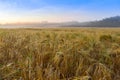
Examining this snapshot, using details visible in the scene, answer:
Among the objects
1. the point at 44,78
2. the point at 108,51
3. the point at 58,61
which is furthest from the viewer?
the point at 108,51

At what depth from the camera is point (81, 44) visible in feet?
16.0

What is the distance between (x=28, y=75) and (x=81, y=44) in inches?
70.0

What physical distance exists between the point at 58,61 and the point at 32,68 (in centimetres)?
42

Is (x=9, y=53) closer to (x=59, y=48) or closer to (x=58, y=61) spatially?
(x=59, y=48)

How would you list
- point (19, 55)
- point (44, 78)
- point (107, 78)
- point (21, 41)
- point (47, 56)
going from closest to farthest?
point (44, 78)
point (107, 78)
point (47, 56)
point (19, 55)
point (21, 41)

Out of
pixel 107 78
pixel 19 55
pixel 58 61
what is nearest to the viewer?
pixel 107 78

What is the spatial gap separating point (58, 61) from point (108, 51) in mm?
1328

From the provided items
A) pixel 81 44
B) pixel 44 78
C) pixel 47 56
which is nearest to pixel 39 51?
pixel 47 56

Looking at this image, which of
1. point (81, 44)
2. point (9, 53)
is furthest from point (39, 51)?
point (81, 44)

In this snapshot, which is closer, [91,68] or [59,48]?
[91,68]

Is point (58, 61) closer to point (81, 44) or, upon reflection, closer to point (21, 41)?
point (81, 44)

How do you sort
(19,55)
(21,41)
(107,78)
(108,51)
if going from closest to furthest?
(107,78), (19,55), (108,51), (21,41)

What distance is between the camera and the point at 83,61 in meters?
3.91

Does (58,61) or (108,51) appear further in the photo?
(108,51)
